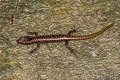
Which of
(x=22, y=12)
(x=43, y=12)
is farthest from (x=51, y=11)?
(x=22, y=12)

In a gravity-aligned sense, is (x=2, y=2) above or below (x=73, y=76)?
above

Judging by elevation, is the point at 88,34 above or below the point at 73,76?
above

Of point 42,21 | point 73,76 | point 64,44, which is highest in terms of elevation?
point 42,21

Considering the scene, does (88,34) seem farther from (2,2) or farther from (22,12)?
(2,2)

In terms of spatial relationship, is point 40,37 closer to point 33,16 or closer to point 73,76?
point 33,16

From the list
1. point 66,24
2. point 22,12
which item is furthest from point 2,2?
point 66,24
